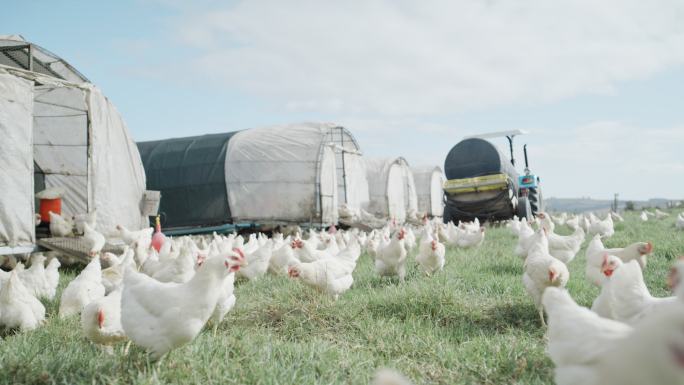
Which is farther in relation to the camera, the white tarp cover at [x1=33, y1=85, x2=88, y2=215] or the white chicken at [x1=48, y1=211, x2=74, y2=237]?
the white tarp cover at [x1=33, y1=85, x2=88, y2=215]

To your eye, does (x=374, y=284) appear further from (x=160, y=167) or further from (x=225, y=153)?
(x=160, y=167)

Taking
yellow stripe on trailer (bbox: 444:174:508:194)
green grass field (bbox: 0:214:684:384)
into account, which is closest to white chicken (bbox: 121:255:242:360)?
green grass field (bbox: 0:214:684:384)

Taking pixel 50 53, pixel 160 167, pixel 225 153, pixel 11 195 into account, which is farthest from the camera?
pixel 160 167

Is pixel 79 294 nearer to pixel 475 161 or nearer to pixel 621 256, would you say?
pixel 621 256

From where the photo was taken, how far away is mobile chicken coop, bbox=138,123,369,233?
16594 millimetres

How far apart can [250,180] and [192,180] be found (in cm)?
249

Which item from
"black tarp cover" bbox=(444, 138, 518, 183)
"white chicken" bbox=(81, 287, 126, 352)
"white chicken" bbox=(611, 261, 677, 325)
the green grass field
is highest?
"black tarp cover" bbox=(444, 138, 518, 183)

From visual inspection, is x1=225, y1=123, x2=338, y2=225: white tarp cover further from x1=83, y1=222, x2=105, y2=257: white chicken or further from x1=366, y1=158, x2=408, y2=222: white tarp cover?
x1=83, y1=222, x2=105, y2=257: white chicken

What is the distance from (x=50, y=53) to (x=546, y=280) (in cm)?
1295

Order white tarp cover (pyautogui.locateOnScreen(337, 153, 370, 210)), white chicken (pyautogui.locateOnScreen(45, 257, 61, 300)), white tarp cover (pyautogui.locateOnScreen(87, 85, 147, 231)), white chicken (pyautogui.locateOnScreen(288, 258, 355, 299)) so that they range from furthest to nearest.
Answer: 1. white tarp cover (pyautogui.locateOnScreen(337, 153, 370, 210))
2. white tarp cover (pyautogui.locateOnScreen(87, 85, 147, 231))
3. white chicken (pyautogui.locateOnScreen(45, 257, 61, 300))
4. white chicken (pyautogui.locateOnScreen(288, 258, 355, 299))

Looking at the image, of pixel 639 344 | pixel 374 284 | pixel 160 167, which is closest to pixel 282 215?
pixel 160 167

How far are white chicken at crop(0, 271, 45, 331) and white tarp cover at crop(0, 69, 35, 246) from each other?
3976 millimetres

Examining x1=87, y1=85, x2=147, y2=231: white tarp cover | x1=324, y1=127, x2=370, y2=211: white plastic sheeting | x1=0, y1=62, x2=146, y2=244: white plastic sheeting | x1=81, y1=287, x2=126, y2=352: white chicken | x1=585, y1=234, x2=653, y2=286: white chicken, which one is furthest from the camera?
x1=324, y1=127, x2=370, y2=211: white plastic sheeting

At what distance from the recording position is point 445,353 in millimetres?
3574
